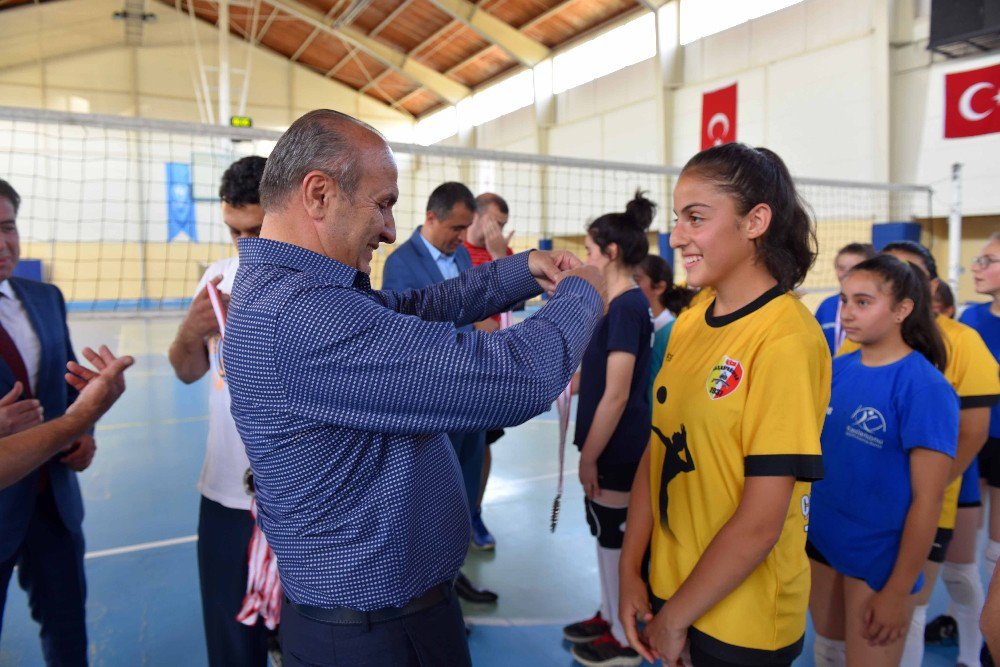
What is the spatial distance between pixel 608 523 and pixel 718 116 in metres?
13.5

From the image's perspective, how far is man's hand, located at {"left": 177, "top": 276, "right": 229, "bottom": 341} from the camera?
2156mm

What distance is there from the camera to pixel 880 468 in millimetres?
A: 2018

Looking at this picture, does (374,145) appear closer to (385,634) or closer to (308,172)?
(308,172)

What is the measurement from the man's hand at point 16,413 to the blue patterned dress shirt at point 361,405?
0.96m

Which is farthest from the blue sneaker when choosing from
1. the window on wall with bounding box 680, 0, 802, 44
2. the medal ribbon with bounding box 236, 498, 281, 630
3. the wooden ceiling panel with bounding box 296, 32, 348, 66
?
the wooden ceiling panel with bounding box 296, 32, 348, 66

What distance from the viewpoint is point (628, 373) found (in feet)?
9.18

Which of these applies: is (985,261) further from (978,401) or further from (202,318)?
(202,318)

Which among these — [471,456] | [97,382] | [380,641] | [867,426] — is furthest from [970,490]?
[97,382]

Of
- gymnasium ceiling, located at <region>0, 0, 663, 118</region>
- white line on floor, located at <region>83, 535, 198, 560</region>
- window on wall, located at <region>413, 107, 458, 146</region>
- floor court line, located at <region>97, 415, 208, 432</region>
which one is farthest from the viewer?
window on wall, located at <region>413, 107, 458, 146</region>

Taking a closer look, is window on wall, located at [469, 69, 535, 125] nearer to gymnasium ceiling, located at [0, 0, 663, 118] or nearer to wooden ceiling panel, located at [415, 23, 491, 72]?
gymnasium ceiling, located at [0, 0, 663, 118]

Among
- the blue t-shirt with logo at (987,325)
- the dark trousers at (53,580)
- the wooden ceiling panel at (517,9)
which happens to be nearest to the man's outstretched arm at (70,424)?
the dark trousers at (53,580)

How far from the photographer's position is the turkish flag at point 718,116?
14.2 metres

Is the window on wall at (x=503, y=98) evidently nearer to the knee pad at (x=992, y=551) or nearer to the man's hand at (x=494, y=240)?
the man's hand at (x=494, y=240)

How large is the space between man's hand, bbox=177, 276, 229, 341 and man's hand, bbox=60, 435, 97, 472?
0.50m
